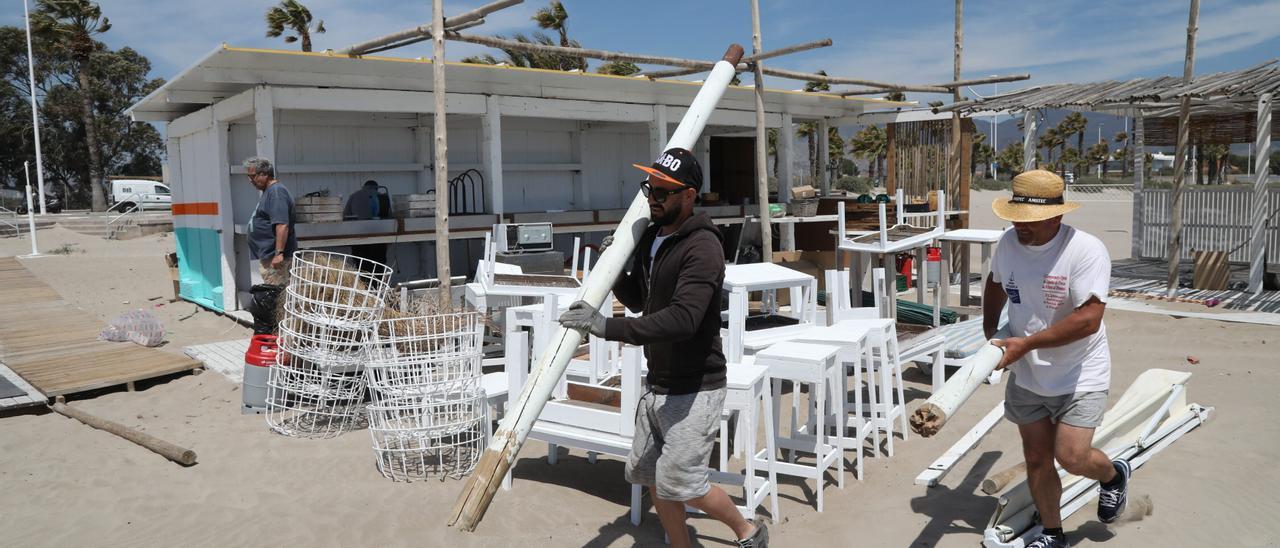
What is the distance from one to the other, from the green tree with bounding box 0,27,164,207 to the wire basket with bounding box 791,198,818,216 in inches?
1661

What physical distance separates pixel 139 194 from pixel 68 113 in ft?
53.7

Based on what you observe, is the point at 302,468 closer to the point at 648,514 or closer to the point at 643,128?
the point at 648,514

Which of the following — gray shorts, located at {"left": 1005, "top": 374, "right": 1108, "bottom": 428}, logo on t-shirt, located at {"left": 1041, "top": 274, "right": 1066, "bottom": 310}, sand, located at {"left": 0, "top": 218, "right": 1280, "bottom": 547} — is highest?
logo on t-shirt, located at {"left": 1041, "top": 274, "right": 1066, "bottom": 310}

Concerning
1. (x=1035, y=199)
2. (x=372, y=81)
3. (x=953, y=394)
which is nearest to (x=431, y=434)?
(x=953, y=394)

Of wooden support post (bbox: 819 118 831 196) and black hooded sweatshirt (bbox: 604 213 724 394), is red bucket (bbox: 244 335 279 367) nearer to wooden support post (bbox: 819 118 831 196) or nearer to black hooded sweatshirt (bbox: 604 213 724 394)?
black hooded sweatshirt (bbox: 604 213 724 394)

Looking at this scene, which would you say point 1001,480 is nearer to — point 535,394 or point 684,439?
point 684,439

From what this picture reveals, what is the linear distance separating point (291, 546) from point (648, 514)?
1700mm

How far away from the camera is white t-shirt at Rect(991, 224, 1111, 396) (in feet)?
10.5

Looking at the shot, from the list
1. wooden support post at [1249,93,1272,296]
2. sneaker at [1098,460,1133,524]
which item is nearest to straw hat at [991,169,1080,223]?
sneaker at [1098,460,1133,524]

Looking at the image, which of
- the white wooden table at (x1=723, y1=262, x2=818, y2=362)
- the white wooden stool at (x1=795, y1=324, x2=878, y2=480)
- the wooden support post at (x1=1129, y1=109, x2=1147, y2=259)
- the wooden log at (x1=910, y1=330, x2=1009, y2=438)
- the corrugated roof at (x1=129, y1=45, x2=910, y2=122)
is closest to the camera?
the wooden log at (x1=910, y1=330, x2=1009, y2=438)

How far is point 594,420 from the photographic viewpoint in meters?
4.28

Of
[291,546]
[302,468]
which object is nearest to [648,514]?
[291,546]

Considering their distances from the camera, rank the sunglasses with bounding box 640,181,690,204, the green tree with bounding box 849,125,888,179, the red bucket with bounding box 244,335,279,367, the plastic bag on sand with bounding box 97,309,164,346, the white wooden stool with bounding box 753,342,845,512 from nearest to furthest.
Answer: the sunglasses with bounding box 640,181,690,204, the white wooden stool with bounding box 753,342,845,512, the red bucket with bounding box 244,335,279,367, the plastic bag on sand with bounding box 97,309,164,346, the green tree with bounding box 849,125,888,179

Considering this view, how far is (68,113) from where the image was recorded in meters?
44.6
